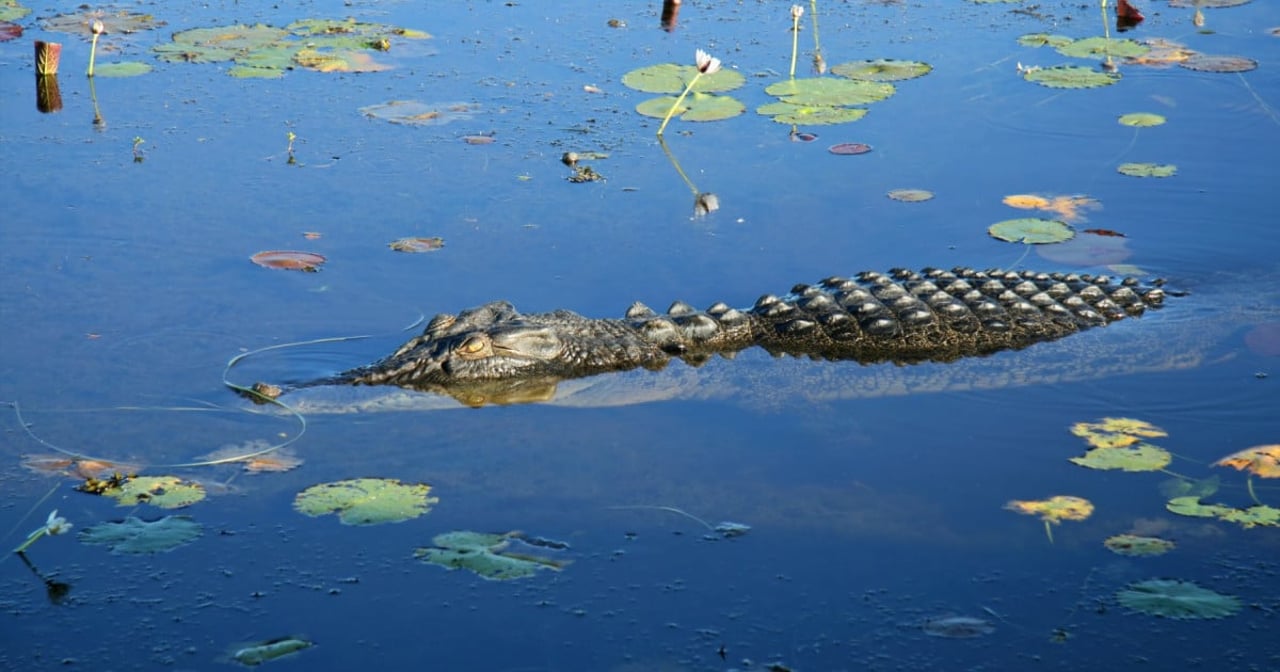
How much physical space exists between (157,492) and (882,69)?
6.79 m

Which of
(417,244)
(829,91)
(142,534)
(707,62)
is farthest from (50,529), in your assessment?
(829,91)

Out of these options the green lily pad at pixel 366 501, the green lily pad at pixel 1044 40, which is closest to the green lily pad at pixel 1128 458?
the green lily pad at pixel 366 501

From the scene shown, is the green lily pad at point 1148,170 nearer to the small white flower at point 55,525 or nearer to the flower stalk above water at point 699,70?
the flower stalk above water at point 699,70

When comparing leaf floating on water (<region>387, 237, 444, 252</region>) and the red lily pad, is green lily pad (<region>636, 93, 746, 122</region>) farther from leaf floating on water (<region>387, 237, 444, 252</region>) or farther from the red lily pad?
leaf floating on water (<region>387, 237, 444, 252</region>)

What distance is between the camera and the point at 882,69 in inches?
419

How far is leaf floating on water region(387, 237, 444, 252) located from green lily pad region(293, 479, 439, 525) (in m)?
2.54

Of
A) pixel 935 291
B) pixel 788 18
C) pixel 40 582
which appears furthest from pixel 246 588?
pixel 788 18

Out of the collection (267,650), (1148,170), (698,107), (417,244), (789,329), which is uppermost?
(698,107)

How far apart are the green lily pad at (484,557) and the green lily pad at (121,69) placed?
7053mm

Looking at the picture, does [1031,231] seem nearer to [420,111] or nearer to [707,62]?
[707,62]

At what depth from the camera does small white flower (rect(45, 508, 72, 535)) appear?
4949 mm

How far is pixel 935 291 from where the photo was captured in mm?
7203

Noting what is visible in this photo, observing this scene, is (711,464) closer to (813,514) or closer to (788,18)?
(813,514)

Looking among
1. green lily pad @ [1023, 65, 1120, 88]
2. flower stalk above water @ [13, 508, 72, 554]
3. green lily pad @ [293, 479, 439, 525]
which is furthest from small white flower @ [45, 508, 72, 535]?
green lily pad @ [1023, 65, 1120, 88]
